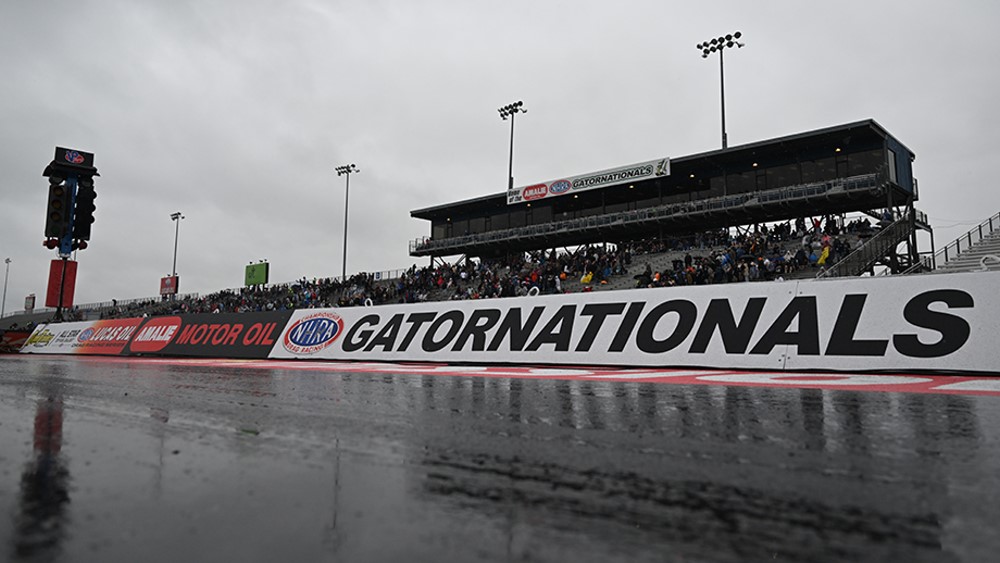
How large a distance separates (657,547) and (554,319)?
31.6 feet

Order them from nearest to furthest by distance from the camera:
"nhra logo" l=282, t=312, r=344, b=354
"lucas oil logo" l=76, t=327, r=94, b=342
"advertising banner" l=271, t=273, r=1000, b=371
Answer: "advertising banner" l=271, t=273, r=1000, b=371, "nhra logo" l=282, t=312, r=344, b=354, "lucas oil logo" l=76, t=327, r=94, b=342

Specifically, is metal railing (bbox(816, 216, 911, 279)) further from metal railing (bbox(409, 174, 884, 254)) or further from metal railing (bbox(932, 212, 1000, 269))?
metal railing (bbox(409, 174, 884, 254))

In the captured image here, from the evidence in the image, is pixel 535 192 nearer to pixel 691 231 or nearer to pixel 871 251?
pixel 691 231

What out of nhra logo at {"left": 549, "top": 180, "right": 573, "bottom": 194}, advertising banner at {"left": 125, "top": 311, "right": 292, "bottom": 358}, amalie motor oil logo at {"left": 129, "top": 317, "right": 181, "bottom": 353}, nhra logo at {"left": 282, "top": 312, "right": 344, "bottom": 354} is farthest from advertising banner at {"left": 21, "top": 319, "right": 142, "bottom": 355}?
nhra logo at {"left": 549, "top": 180, "right": 573, "bottom": 194}

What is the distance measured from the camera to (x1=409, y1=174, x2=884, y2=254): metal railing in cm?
2870

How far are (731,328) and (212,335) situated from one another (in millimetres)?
14521

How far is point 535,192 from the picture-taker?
1533 inches

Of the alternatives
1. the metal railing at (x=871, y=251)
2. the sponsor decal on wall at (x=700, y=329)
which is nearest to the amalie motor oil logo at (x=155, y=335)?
the sponsor decal on wall at (x=700, y=329)

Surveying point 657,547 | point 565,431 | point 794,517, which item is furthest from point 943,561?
point 565,431

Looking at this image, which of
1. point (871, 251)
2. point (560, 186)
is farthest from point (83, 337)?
point (871, 251)

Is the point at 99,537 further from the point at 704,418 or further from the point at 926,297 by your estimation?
the point at 926,297

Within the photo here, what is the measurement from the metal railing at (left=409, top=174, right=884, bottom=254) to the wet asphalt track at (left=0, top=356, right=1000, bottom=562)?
28.8 meters

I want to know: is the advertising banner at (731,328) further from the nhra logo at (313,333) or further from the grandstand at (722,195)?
the grandstand at (722,195)

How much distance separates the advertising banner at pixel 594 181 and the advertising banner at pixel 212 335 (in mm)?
24783
